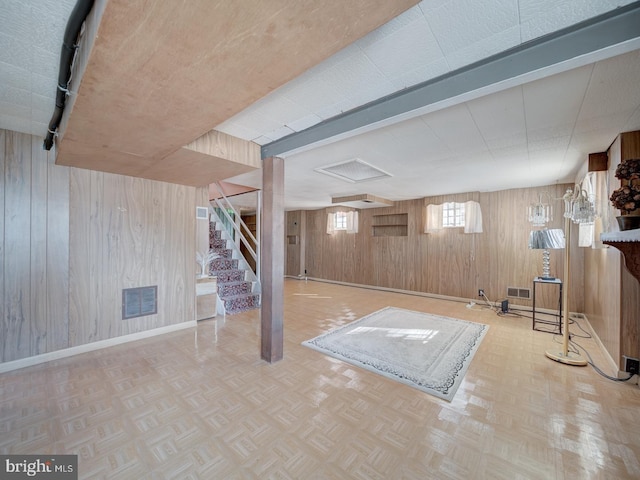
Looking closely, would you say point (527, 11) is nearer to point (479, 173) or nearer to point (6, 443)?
point (479, 173)

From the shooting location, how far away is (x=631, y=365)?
2301mm

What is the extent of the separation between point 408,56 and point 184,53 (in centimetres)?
112

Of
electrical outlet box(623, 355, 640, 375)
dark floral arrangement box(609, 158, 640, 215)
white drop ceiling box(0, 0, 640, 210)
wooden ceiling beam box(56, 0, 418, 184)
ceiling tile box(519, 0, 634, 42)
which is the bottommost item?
electrical outlet box(623, 355, 640, 375)

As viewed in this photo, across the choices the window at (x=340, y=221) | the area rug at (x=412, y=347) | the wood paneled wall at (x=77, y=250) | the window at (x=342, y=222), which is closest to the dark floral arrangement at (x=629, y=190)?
the area rug at (x=412, y=347)

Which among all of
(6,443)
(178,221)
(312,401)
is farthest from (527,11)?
(178,221)

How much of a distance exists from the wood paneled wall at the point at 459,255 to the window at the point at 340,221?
0.85 ft

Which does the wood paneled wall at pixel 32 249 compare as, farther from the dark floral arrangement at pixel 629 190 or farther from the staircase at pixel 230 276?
the dark floral arrangement at pixel 629 190

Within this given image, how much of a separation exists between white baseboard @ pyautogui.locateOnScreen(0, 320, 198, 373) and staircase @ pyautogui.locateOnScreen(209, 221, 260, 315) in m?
0.89

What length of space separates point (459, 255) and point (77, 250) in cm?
646

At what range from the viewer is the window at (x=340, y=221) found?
7539 millimetres

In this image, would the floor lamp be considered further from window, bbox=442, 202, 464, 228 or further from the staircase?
the staircase

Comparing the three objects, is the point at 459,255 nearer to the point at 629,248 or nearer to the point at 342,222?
the point at 342,222

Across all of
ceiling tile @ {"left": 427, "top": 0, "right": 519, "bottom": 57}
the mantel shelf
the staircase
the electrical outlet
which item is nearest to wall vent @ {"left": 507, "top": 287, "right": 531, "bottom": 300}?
the electrical outlet

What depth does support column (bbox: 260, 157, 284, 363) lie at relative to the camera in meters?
2.62
